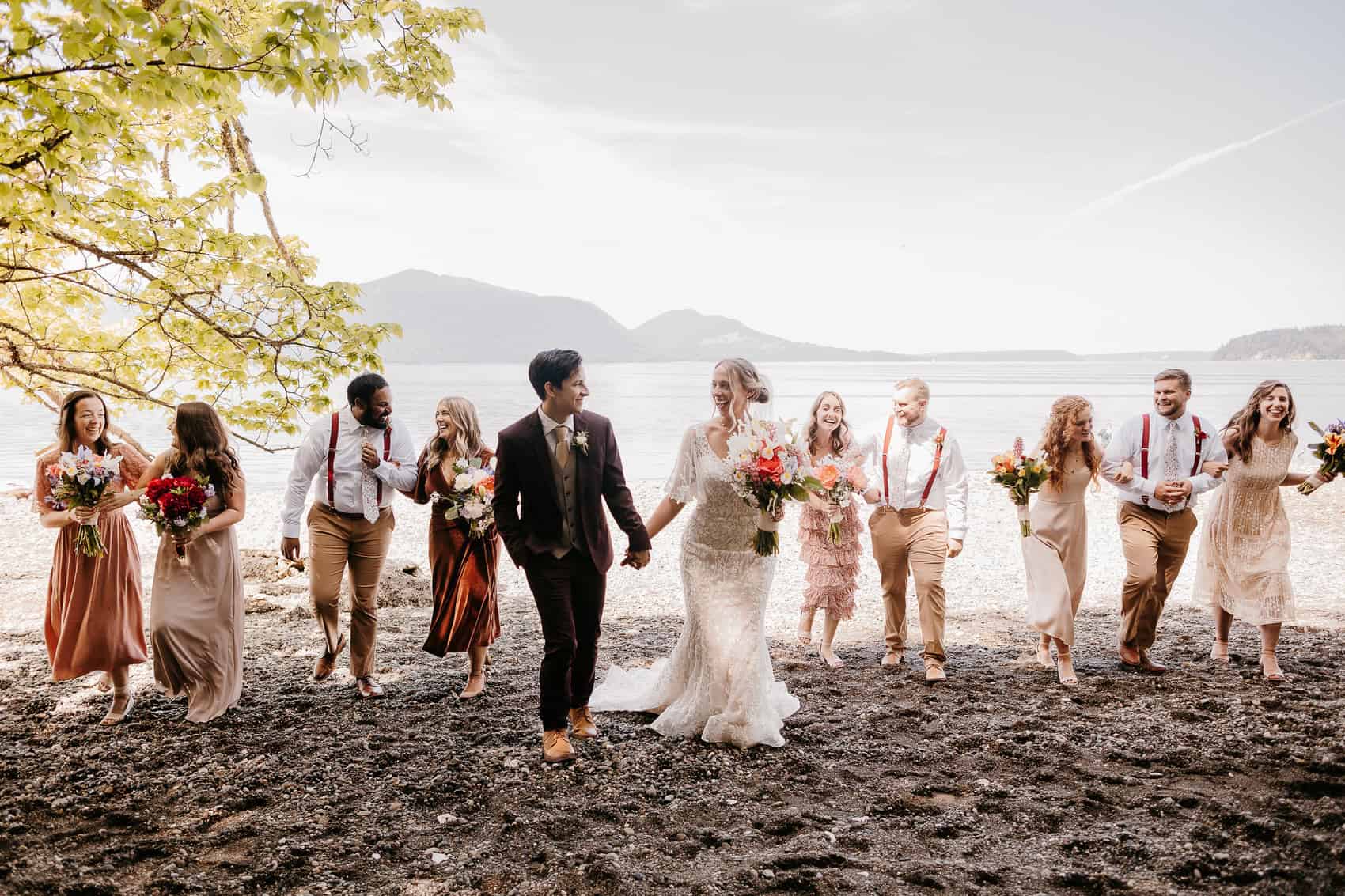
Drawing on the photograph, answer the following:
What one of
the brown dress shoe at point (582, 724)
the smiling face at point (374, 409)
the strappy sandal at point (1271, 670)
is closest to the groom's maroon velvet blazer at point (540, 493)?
the brown dress shoe at point (582, 724)

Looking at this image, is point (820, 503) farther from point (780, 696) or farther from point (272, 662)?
point (272, 662)

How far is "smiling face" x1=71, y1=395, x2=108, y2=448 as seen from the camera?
588 cm

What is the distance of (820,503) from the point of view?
6.49 metres

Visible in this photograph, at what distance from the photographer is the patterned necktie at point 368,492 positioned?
5988mm

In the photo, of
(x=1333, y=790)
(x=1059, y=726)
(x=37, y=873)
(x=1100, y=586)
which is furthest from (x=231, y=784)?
(x=1100, y=586)

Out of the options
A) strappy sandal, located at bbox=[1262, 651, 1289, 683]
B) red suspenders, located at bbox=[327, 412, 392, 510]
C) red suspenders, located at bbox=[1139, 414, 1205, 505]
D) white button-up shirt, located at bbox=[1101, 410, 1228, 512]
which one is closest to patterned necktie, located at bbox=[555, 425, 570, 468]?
red suspenders, located at bbox=[327, 412, 392, 510]

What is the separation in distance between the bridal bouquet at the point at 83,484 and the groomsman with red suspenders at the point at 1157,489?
25.2 feet

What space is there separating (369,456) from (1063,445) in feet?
18.0

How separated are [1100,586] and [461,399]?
31.3 ft

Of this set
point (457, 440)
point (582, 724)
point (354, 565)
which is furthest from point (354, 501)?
point (582, 724)

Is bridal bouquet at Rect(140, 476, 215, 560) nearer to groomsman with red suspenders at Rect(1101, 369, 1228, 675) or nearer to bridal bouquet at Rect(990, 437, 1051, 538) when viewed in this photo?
bridal bouquet at Rect(990, 437, 1051, 538)

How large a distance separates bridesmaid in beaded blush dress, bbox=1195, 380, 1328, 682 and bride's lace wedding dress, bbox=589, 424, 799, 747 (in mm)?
4042

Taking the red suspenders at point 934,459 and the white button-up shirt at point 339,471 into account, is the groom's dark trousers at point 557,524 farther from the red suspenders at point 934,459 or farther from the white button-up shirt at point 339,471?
the red suspenders at point 934,459

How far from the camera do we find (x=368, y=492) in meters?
6.02
